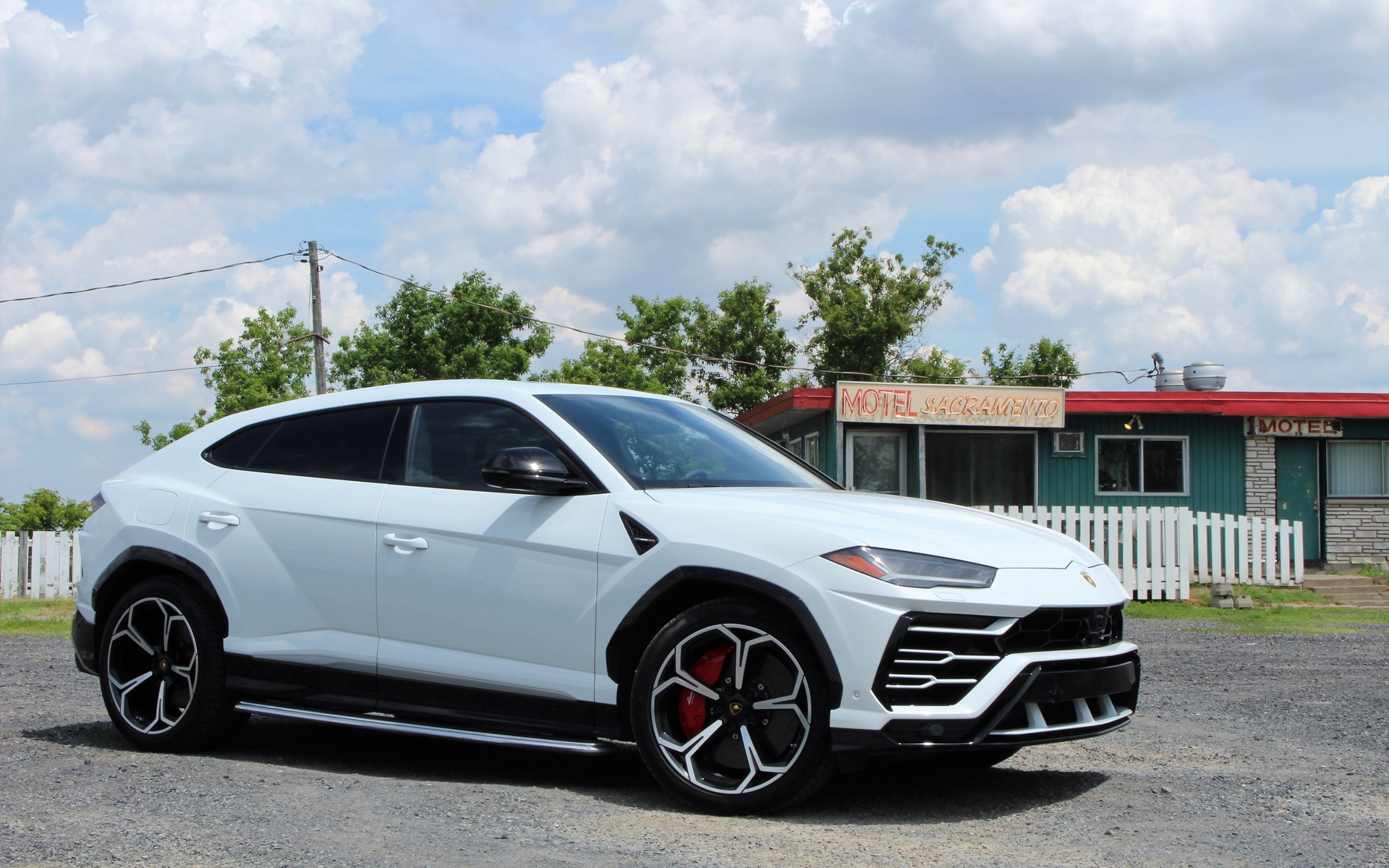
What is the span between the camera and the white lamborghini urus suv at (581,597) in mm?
4250

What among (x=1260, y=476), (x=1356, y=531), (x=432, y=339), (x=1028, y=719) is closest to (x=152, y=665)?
(x=1028, y=719)

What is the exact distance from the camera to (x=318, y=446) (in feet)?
19.0

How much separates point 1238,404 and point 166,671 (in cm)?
1978

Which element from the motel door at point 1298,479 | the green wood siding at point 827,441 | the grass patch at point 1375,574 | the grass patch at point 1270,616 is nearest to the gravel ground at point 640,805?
the grass patch at point 1270,616

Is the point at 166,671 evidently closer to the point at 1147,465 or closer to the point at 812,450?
the point at 812,450

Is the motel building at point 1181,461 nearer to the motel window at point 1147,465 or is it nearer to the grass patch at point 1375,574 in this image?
the motel window at point 1147,465

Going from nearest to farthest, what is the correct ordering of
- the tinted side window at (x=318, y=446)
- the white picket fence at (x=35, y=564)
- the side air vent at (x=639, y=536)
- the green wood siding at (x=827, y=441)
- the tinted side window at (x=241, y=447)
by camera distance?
1. the side air vent at (x=639, y=536)
2. the tinted side window at (x=318, y=446)
3. the tinted side window at (x=241, y=447)
4. the green wood siding at (x=827, y=441)
5. the white picket fence at (x=35, y=564)

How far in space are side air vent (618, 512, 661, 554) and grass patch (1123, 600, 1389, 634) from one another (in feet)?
34.0

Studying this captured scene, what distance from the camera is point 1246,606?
667 inches

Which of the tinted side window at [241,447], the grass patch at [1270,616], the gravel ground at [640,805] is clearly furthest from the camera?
the grass patch at [1270,616]

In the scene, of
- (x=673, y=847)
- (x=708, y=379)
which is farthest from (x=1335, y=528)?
(x=708, y=379)

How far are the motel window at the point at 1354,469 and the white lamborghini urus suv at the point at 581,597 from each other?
1957 centimetres

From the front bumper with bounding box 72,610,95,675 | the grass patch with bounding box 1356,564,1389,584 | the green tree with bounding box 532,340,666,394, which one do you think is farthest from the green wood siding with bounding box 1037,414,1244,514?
the green tree with bounding box 532,340,666,394

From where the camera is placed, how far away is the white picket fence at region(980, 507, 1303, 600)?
17.7 metres
